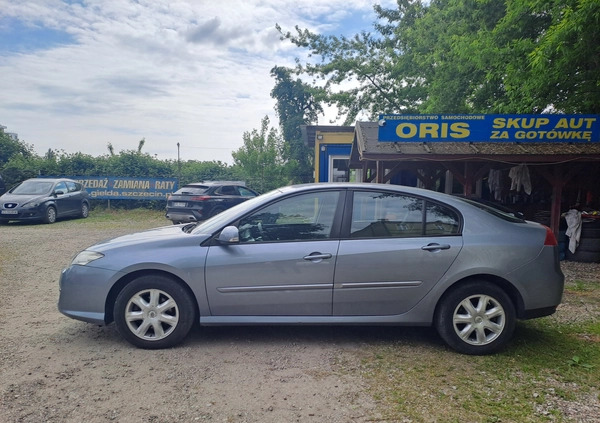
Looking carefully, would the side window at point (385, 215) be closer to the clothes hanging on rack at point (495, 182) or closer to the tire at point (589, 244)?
the tire at point (589, 244)

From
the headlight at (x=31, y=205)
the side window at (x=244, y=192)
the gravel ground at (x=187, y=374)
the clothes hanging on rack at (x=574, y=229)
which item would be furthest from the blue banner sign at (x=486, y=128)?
the headlight at (x=31, y=205)

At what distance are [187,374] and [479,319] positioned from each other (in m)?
2.48

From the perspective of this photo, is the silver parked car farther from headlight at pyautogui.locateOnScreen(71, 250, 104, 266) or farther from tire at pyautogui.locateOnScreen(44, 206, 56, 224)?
tire at pyautogui.locateOnScreen(44, 206, 56, 224)

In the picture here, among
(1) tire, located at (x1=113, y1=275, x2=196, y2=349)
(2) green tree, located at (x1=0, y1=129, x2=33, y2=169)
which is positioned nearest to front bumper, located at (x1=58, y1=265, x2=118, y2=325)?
(1) tire, located at (x1=113, y1=275, x2=196, y2=349)

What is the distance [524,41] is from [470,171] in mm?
3800

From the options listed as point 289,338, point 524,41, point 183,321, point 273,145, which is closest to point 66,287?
point 183,321

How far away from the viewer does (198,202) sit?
12.8 m

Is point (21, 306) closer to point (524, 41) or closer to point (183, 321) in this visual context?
point (183, 321)

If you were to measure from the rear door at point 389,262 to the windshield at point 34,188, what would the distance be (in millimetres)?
13620

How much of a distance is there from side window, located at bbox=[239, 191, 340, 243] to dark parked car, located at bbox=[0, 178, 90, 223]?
40.5 ft

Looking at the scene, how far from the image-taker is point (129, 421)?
2738mm

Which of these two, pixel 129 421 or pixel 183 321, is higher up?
pixel 183 321

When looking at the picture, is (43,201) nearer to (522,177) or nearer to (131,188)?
(131,188)

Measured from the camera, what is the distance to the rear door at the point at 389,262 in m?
3.76
